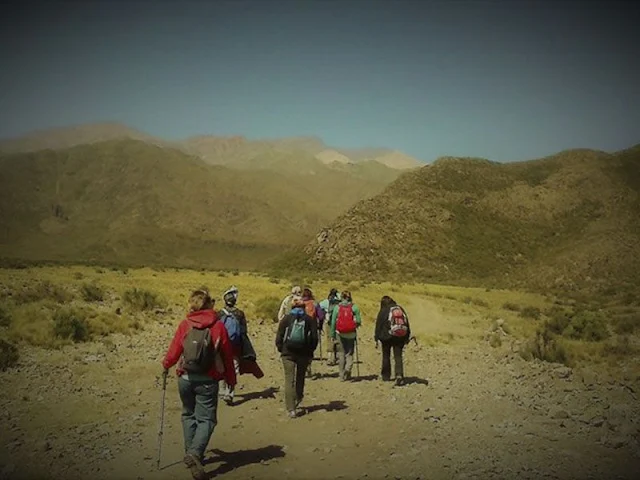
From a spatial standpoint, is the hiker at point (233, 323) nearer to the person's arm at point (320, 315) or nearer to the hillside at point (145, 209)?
the person's arm at point (320, 315)

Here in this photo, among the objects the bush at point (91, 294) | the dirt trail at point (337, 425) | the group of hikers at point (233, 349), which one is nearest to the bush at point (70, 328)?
the dirt trail at point (337, 425)

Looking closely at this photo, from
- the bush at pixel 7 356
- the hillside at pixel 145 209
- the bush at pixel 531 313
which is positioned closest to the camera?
the bush at pixel 7 356

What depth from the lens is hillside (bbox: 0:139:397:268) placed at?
356ft

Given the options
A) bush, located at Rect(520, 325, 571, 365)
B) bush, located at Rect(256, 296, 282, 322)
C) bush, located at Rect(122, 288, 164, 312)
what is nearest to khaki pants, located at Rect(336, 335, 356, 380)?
bush, located at Rect(520, 325, 571, 365)

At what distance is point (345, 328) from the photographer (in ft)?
40.2

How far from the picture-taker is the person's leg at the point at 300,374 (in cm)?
958

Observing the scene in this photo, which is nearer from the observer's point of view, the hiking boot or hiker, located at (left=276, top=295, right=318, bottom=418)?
the hiking boot

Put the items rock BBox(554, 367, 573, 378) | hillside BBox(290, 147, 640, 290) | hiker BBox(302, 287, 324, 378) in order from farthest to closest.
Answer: hillside BBox(290, 147, 640, 290) → rock BBox(554, 367, 573, 378) → hiker BBox(302, 287, 324, 378)

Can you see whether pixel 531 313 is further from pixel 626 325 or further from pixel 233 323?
pixel 233 323

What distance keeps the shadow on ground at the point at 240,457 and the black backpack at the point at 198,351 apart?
1675mm

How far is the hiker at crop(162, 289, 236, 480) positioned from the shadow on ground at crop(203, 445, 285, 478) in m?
0.71

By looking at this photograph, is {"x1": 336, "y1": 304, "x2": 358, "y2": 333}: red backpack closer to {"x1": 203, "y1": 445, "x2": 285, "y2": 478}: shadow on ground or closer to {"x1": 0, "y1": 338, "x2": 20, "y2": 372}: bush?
{"x1": 203, "y1": 445, "x2": 285, "y2": 478}: shadow on ground

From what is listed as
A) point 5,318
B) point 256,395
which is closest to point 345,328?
point 256,395

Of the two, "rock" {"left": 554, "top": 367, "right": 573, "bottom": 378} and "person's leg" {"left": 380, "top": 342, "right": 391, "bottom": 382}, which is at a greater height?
"person's leg" {"left": 380, "top": 342, "right": 391, "bottom": 382}
